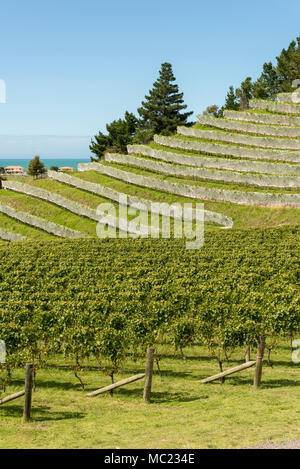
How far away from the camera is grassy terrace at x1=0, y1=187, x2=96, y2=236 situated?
69.3m

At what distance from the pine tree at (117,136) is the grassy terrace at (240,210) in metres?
46.3

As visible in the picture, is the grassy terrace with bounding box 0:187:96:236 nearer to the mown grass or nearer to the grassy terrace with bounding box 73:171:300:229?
the grassy terrace with bounding box 73:171:300:229

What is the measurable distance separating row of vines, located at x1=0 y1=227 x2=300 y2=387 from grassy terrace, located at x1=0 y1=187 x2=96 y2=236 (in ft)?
60.9

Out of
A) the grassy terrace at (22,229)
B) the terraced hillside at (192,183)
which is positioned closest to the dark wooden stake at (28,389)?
the terraced hillside at (192,183)

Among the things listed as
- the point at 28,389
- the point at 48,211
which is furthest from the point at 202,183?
the point at 28,389

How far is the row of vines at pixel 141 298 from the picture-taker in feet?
72.9

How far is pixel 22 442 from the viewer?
50.5ft

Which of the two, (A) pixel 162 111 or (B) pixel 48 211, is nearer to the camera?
(B) pixel 48 211

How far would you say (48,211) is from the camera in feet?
244

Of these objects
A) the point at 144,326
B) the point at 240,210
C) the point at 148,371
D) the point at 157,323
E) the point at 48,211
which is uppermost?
the point at 240,210

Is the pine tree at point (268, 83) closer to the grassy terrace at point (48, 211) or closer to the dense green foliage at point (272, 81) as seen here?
the dense green foliage at point (272, 81)

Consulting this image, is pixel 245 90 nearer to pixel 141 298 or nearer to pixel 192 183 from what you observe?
pixel 192 183

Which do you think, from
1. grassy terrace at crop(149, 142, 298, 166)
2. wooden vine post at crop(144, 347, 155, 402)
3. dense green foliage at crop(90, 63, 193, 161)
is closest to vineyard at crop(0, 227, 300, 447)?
wooden vine post at crop(144, 347, 155, 402)

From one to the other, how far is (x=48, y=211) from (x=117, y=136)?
5967cm
